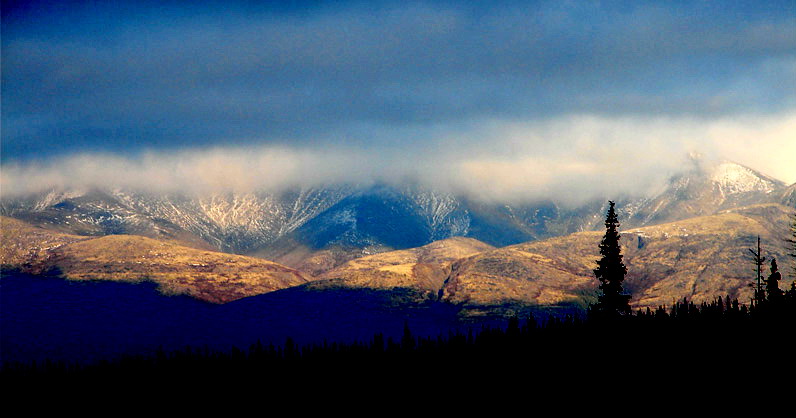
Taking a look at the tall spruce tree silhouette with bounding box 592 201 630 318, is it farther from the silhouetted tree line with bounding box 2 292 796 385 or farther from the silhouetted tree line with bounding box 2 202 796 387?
the silhouetted tree line with bounding box 2 292 796 385

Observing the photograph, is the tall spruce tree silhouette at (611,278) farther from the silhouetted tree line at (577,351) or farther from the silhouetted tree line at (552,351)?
the silhouetted tree line at (552,351)

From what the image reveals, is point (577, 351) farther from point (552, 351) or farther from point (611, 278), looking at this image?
point (611, 278)

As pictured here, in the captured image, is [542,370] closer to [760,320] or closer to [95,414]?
[760,320]

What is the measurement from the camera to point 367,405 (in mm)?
143875

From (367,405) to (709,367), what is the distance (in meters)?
58.7

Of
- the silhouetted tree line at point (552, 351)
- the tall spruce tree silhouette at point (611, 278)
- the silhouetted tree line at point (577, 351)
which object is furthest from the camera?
the silhouetted tree line at point (552, 351)

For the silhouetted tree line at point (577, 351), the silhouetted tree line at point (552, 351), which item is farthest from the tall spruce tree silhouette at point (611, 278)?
Answer: the silhouetted tree line at point (552, 351)

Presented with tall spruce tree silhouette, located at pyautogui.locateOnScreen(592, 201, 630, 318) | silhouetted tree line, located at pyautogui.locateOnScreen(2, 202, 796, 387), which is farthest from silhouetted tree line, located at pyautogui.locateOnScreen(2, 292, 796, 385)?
tall spruce tree silhouette, located at pyautogui.locateOnScreen(592, 201, 630, 318)

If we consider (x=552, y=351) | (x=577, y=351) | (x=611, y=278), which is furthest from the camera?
(x=552, y=351)

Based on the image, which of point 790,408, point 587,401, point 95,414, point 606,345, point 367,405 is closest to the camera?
point 790,408

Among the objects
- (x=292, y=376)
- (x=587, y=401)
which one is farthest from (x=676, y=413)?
(x=292, y=376)

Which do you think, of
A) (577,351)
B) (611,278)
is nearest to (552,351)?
(577,351)

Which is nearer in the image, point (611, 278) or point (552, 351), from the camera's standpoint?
point (611, 278)

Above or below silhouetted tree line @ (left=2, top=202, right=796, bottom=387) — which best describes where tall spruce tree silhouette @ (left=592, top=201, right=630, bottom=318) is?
above
